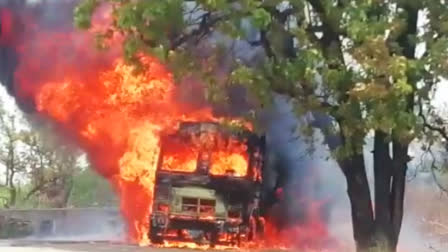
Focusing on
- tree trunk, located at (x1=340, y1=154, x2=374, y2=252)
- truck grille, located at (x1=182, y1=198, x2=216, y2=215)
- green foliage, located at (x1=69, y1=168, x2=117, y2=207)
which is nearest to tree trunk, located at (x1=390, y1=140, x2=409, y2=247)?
tree trunk, located at (x1=340, y1=154, x2=374, y2=252)

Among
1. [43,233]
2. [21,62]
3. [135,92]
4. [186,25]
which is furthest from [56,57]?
[186,25]

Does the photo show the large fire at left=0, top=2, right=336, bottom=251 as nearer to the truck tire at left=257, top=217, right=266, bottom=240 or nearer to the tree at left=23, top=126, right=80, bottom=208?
the truck tire at left=257, top=217, right=266, bottom=240

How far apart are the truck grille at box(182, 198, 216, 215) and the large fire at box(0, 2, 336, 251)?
5.14 ft

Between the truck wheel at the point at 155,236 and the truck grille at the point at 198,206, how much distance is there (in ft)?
3.32

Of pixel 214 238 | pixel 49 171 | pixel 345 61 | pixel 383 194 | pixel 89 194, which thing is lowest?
pixel 214 238

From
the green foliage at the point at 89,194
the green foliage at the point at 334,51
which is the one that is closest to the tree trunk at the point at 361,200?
the green foliage at the point at 334,51

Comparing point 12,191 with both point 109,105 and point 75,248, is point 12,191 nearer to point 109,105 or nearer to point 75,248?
point 109,105

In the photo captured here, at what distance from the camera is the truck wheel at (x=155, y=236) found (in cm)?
2317

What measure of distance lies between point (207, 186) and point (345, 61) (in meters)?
7.14

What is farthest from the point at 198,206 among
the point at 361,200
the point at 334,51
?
the point at 334,51

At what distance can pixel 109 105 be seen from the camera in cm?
2620

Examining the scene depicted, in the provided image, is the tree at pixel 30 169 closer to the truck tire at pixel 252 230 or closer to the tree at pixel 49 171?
the tree at pixel 49 171

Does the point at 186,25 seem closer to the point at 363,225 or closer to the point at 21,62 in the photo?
the point at 363,225

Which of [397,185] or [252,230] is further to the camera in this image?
[252,230]
